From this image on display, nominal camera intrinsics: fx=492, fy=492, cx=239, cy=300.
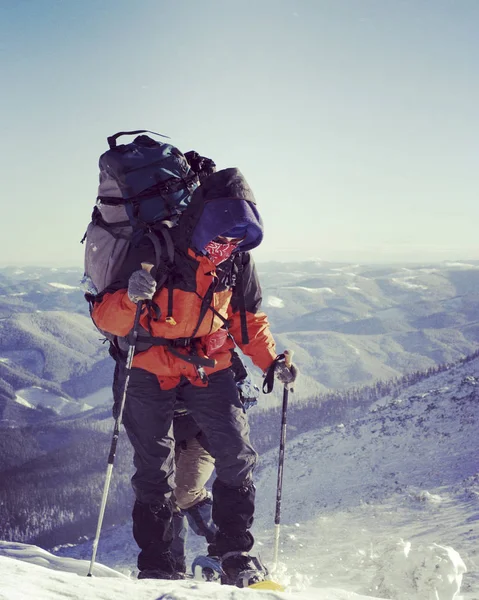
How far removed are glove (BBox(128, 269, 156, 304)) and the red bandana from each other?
2.54 feet

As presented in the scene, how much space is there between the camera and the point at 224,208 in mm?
4961

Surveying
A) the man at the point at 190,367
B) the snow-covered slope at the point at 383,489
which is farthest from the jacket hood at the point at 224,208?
the snow-covered slope at the point at 383,489

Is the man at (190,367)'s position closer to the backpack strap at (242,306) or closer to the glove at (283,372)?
the backpack strap at (242,306)

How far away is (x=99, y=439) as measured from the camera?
162 meters

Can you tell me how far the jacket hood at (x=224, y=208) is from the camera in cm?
495

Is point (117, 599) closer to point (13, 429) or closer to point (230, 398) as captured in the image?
point (230, 398)

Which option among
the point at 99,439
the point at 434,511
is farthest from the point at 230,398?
the point at 99,439

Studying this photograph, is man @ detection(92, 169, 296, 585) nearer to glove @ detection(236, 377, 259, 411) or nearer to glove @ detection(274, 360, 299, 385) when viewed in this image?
glove @ detection(236, 377, 259, 411)

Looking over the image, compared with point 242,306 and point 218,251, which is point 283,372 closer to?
point 242,306

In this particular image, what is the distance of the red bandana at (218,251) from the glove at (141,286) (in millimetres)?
775

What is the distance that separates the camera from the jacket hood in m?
4.95

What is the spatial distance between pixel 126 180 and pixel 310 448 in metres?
31.8

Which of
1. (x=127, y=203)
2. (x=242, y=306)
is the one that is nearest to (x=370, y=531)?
(x=242, y=306)

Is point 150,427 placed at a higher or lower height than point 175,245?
lower
